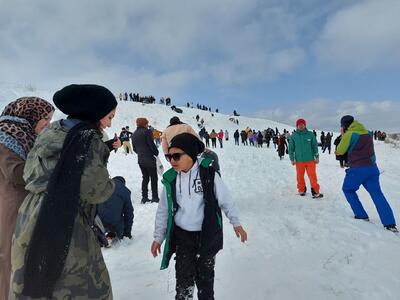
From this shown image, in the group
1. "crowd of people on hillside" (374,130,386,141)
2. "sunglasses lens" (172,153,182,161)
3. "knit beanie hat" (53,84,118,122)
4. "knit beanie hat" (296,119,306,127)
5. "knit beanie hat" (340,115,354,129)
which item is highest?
"crowd of people on hillside" (374,130,386,141)

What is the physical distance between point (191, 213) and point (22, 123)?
1647 mm

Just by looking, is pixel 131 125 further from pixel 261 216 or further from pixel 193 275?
pixel 193 275

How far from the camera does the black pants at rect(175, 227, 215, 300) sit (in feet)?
10.7

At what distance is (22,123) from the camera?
2910 mm

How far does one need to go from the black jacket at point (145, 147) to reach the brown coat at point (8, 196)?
553 cm

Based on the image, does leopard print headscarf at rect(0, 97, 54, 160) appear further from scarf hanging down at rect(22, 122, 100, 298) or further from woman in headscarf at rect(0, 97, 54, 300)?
scarf hanging down at rect(22, 122, 100, 298)

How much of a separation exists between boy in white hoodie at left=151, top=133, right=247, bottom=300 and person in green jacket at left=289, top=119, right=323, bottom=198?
5778mm

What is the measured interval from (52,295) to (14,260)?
305mm

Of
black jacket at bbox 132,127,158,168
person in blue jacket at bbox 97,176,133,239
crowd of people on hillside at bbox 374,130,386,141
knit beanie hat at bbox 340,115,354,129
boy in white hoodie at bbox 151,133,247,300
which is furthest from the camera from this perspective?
crowd of people on hillside at bbox 374,130,386,141

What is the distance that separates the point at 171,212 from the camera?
329 cm

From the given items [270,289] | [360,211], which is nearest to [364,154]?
[360,211]

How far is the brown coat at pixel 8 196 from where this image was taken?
269 centimetres

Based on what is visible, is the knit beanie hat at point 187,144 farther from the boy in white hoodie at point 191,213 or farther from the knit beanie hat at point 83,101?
the knit beanie hat at point 83,101

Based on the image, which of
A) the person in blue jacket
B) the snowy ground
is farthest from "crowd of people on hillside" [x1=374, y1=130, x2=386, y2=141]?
the person in blue jacket
